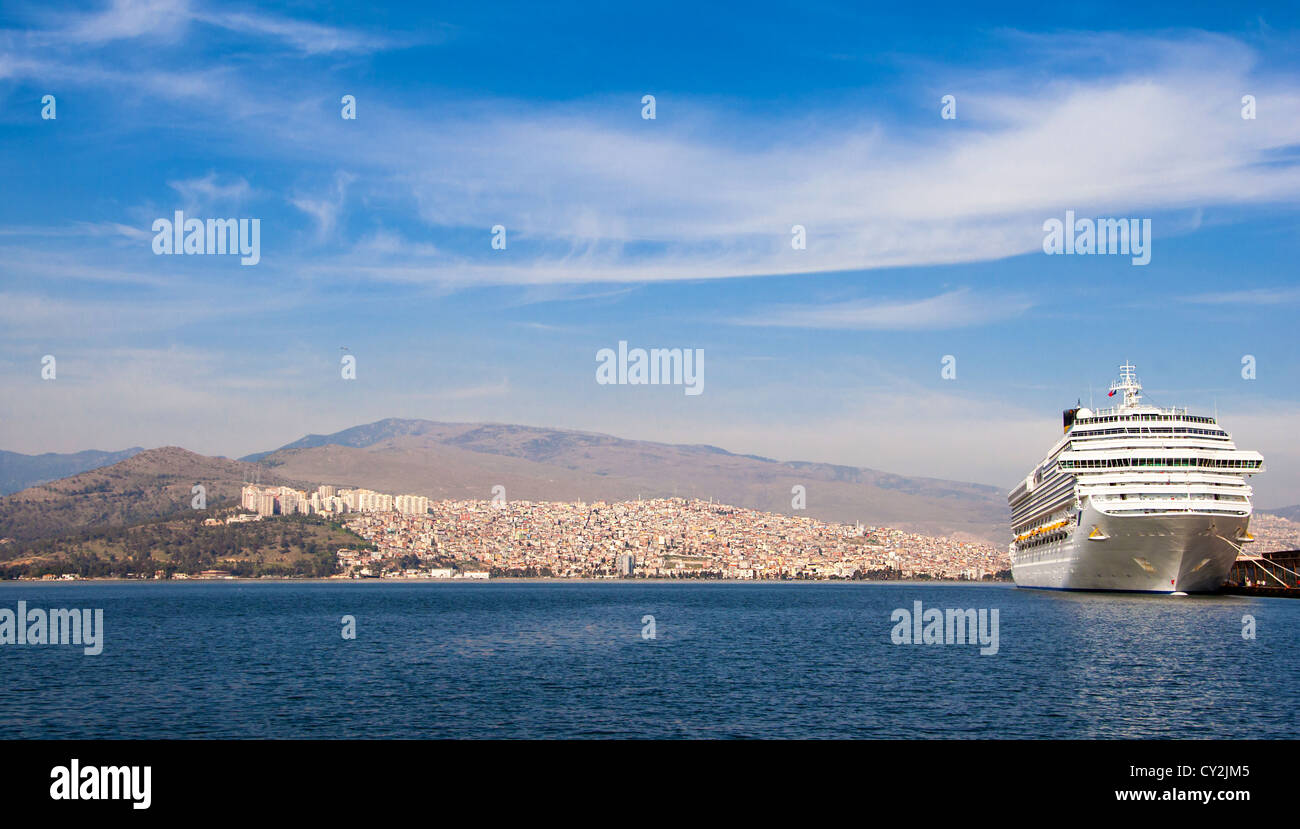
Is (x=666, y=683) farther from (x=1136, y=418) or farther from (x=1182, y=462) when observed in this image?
(x=1136, y=418)

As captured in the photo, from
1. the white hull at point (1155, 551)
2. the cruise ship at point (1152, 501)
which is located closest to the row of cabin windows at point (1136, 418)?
the cruise ship at point (1152, 501)

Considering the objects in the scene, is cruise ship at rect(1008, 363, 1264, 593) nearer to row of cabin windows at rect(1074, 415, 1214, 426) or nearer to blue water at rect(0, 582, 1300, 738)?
row of cabin windows at rect(1074, 415, 1214, 426)

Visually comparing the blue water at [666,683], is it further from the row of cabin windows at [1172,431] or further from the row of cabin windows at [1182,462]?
the row of cabin windows at [1172,431]

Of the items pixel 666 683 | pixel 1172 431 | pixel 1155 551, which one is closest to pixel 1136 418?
pixel 1172 431

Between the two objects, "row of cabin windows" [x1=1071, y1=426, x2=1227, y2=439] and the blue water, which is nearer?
the blue water

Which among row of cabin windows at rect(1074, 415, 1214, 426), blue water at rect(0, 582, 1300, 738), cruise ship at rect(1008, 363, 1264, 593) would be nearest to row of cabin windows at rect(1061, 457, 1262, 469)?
cruise ship at rect(1008, 363, 1264, 593)
